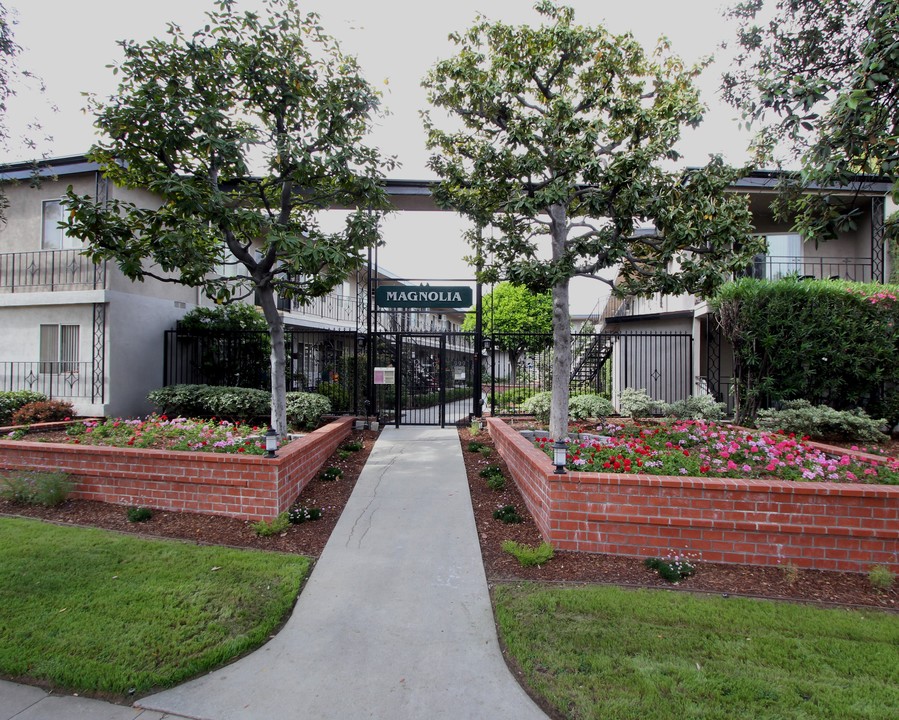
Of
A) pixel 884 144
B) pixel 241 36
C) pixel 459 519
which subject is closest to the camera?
pixel 884 144

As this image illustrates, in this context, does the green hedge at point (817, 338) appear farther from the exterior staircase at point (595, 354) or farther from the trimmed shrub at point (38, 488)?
the trimmed shrub at point (38, 488)

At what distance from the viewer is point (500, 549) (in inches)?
195

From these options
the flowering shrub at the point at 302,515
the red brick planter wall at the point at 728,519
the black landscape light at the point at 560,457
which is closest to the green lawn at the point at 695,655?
the red brick planter wall at the point at 728,519

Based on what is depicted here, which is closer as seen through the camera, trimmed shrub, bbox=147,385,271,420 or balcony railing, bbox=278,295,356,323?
trimmed shrub, bbox=147,385,271,420

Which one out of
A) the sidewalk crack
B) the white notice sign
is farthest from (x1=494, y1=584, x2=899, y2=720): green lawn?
the white notice sign

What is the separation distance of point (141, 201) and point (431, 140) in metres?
7.19

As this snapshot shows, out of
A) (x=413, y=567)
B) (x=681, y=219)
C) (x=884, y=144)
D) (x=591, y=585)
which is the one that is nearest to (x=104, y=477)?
(x=413, y=567)

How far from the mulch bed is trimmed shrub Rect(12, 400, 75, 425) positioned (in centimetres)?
403

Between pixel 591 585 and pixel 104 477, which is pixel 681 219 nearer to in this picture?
pixel 591 585

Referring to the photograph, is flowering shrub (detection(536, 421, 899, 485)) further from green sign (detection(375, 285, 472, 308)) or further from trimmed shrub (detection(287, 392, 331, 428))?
green sign (detection(375, 285, 472, 308))

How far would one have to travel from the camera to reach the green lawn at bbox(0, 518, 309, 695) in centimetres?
308

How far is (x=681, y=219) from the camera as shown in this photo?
6645 millimetres

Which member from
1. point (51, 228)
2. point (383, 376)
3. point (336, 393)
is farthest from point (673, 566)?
point (51, 228)

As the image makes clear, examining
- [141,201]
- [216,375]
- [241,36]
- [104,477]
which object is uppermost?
[241,36]
